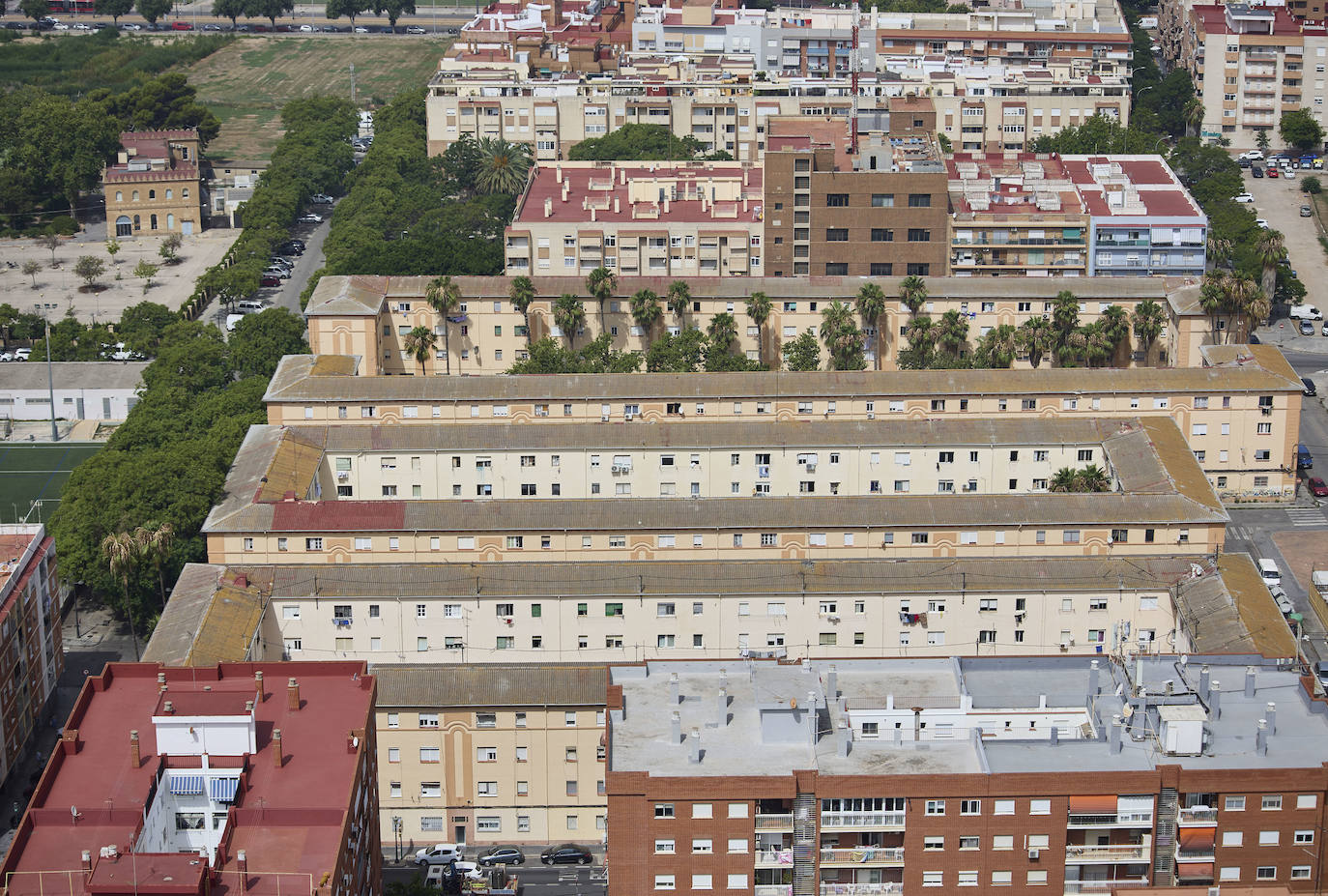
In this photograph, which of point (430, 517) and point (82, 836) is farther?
point (430, 517)

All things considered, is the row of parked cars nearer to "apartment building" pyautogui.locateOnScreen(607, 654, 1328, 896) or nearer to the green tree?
"apartment building" pyautogui.locateOnScreen(607, 654, 1328, 896)

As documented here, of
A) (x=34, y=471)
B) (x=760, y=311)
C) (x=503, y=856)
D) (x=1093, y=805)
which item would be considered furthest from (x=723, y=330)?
(x=1093, y=805)

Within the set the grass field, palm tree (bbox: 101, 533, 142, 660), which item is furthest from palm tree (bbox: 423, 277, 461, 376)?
palm tree (bbox: 101, 533, 142, 660)

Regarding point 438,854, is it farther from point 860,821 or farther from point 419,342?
point 419,342

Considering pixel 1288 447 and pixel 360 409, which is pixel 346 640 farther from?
pixel 1288 447

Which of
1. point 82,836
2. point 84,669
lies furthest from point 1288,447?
point 82,836

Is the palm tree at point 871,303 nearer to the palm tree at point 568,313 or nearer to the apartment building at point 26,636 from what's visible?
the palm tree at point 568,313

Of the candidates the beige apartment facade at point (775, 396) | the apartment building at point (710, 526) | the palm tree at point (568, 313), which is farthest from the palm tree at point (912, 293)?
the apartment building at point (710, 526)
